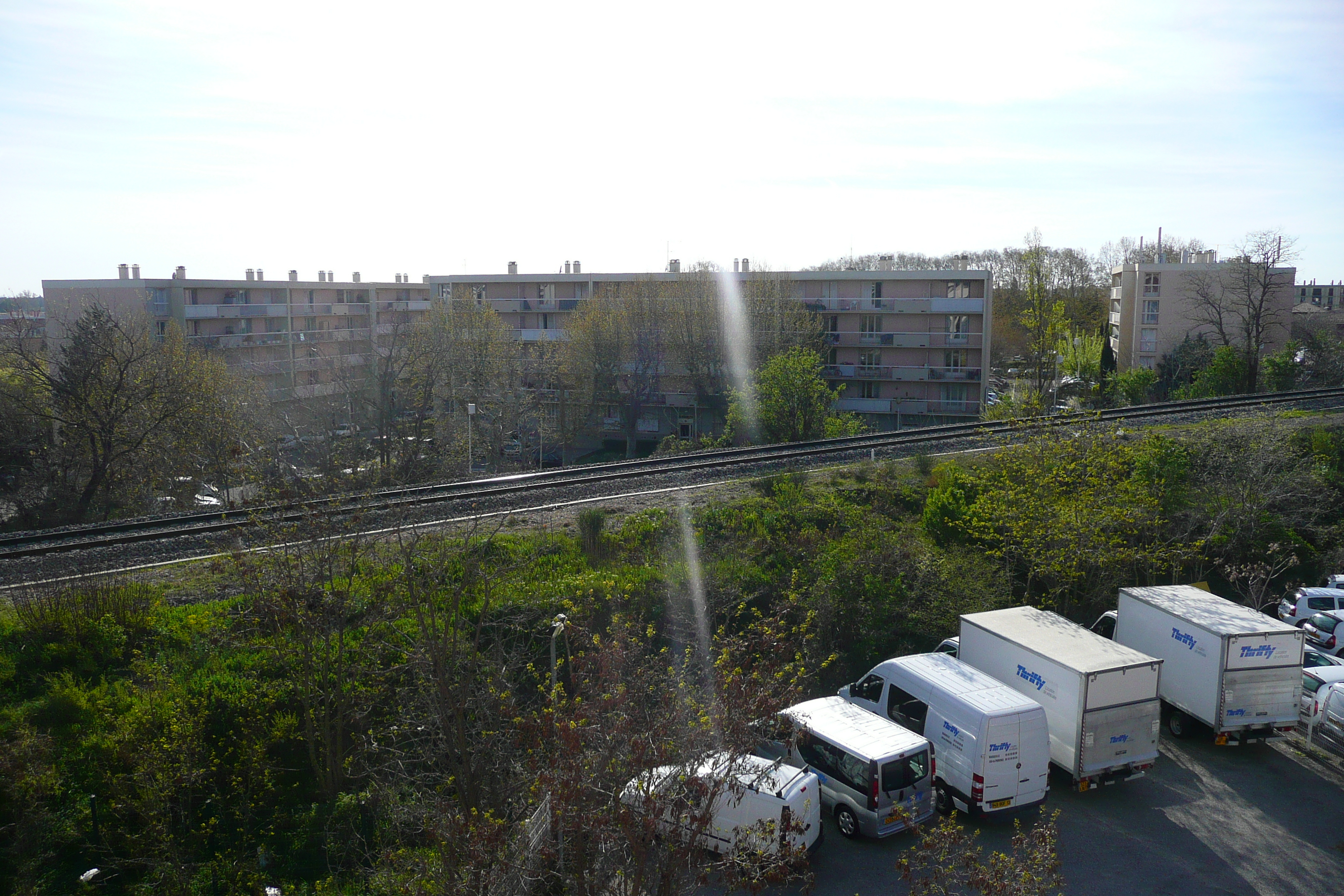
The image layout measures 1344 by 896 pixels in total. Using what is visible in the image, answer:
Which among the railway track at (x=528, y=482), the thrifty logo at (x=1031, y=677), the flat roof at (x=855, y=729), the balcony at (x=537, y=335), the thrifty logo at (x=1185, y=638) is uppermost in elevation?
the balcony at (x=537, y=335)

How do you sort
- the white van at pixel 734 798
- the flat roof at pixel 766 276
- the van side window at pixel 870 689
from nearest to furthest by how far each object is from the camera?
the white van at pixel 734 798 → the van side window at pixel 870 689 → the flat roof at pixel 766 276

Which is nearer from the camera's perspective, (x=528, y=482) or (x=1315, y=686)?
(x=1315, y=686)

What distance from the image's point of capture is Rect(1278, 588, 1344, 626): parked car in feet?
56.5

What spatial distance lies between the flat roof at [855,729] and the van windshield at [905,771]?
0.09 metres

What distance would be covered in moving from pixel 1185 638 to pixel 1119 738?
7.88 feet

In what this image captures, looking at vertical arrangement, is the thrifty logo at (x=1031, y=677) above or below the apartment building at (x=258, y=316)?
below

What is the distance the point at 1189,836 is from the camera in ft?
33.3

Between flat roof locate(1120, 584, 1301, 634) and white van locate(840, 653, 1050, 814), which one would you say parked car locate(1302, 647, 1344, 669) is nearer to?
flat roof locate(1120, 584, 1301, 634)

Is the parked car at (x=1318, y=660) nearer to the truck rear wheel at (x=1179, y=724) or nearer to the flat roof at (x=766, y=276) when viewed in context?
the truck rear wheel at (x=1179, y=724)

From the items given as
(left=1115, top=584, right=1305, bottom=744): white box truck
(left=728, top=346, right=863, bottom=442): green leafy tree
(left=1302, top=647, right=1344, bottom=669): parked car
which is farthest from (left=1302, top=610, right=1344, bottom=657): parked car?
(left=728, top=346, right=863, bottom=442): green leafy tree

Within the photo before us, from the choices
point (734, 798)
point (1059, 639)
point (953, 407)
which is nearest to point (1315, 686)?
point (1059, 639)

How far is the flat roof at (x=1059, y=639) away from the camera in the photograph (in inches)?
435

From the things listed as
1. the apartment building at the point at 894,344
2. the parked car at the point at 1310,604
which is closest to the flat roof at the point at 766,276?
the apartment building at the point at 894,344

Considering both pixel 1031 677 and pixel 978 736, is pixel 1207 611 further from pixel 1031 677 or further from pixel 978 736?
pixel 978 736
